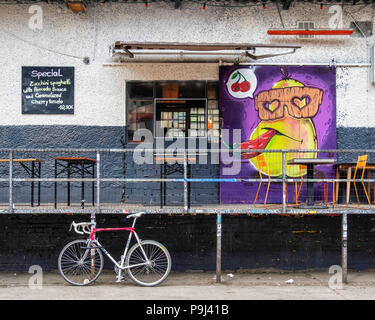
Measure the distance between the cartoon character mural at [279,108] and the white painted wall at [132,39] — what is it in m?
0.29

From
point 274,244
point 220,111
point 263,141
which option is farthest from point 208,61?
point 274,244

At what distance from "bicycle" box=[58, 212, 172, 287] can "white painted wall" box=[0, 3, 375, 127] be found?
3.12m

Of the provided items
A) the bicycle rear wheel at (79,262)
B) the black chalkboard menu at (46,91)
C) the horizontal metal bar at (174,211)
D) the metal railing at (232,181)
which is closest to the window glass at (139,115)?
the metal railing at (232,181)

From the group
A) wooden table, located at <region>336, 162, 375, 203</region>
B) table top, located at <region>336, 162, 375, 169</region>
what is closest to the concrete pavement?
wooden table, located at <region>336, 162, 375, 203</region>

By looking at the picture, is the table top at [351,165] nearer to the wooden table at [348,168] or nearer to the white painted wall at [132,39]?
the wooden table at [348,168]

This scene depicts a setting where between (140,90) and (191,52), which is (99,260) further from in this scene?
(191,52)

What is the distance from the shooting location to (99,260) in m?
9.80

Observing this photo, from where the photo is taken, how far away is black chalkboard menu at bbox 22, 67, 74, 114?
11797mm

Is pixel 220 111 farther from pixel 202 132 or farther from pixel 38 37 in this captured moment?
pixel 38 37

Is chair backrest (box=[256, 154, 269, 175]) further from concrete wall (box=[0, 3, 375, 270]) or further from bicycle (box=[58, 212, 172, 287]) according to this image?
bicycle (box=[58, 212, 172, 287])

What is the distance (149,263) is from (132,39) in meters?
5.18

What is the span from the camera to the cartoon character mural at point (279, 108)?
38.9ft

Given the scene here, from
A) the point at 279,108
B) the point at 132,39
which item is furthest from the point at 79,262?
the point at 279,108

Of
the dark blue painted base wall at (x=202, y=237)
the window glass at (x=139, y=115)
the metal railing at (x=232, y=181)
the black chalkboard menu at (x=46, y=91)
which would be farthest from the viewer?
the window glass at (x=139, y=115)
